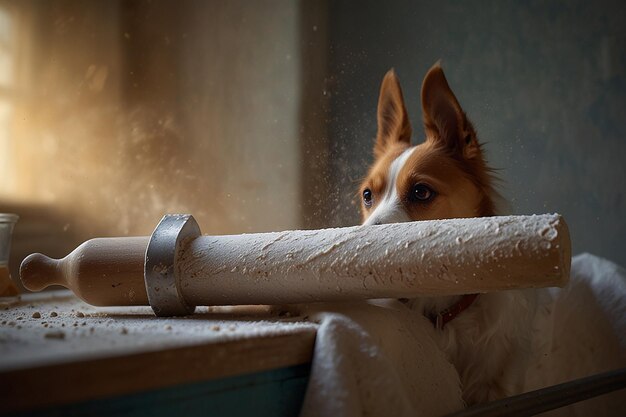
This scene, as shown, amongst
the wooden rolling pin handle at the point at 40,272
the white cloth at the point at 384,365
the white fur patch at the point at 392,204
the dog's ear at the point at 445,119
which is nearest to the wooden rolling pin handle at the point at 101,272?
the wooden rolling pin handle at the point at 40,272

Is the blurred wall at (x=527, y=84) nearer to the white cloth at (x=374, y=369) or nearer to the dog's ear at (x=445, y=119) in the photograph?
the dog's ear at (x=445, y=119)

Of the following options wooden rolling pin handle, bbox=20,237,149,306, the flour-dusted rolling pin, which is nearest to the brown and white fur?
the flour-dusted rolling pin

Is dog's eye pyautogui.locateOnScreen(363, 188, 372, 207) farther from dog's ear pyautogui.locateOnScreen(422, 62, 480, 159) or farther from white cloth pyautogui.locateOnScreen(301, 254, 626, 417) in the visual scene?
white cloth pyautogui.locateOnScreen(301, 254, 626, 417)

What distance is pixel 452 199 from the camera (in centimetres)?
128

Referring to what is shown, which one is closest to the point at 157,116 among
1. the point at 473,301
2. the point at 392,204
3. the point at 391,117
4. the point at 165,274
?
the point at 391,117

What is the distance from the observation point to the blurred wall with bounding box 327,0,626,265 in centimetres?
170

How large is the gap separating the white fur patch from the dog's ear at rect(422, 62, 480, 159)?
75 mm

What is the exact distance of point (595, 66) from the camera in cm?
172

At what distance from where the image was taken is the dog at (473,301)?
3.49ft

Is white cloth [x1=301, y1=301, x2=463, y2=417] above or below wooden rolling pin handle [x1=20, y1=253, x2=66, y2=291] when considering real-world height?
below

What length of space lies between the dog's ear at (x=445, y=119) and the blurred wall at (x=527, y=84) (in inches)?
12.8

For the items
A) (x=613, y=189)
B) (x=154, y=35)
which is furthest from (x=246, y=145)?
(x=613, y=189)

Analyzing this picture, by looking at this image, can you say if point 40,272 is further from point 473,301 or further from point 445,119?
point 445,119

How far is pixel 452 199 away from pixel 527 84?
0.64 m
